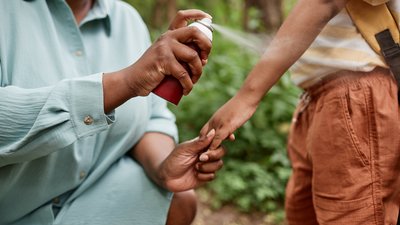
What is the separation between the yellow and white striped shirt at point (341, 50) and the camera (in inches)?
55.1

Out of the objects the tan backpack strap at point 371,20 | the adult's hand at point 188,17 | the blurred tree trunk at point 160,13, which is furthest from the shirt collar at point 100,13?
the blurred tree trunk at point 160,13

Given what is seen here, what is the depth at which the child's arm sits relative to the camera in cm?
138

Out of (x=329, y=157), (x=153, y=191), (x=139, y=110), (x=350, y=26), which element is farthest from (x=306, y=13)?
(x=153, y=191)

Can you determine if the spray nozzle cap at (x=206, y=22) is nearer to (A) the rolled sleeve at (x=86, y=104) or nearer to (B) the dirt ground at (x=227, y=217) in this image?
(A) the rolled sleeve at (x=86, y=104)

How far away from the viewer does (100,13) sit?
178 centimetres

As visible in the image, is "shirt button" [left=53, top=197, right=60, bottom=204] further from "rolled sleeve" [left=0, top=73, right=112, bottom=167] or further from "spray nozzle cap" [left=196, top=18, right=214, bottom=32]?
"spray nozzle cap" [left=196, top=18, right=214, bottom=32]

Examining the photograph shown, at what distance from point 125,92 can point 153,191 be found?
1.78 ft

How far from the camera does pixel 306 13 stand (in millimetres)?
1396

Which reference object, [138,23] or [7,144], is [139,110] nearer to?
[138,23]

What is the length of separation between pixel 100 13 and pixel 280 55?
722 mm

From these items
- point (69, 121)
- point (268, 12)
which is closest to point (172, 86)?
point (69, 121)

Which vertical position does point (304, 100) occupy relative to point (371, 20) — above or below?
below

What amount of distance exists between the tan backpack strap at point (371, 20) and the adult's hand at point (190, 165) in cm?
55

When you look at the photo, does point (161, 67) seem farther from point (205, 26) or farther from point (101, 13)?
point (101, 13)
